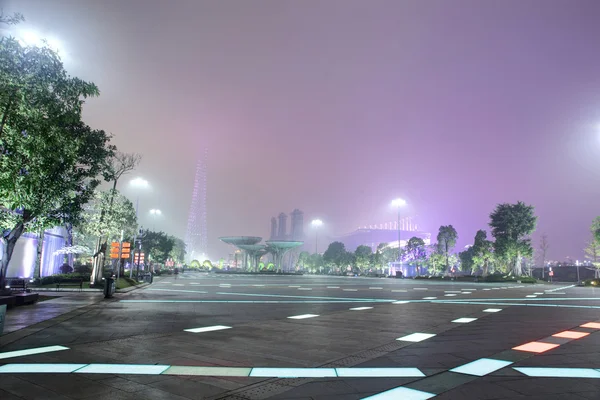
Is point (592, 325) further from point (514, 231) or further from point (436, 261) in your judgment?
point (436, 261)

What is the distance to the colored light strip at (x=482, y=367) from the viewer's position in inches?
235

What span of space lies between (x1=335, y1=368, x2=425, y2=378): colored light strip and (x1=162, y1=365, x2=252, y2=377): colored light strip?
144 cm

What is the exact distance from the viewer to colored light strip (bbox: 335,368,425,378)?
577 centimetres

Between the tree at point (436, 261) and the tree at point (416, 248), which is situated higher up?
the tree at point (416, 248)

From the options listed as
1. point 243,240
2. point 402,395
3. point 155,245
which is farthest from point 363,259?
point 402,395

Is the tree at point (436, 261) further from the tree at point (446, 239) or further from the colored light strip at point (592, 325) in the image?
the colored light strip at point (592, 325)

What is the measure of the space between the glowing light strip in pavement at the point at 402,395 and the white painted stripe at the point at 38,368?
443cm

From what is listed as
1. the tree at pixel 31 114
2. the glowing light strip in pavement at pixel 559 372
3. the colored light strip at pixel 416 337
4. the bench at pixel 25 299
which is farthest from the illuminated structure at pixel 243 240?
the glowing light strip in pavement at pixel 559 372

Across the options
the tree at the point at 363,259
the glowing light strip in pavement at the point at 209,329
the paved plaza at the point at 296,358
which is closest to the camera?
the paved plaza at the point at 296,358

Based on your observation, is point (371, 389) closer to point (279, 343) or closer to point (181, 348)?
point (279, 343)

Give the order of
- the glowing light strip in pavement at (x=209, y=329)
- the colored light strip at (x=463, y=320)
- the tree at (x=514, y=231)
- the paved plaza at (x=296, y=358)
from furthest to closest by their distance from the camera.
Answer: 1. the tree at (x=514, y=231)
2. the colored light strip at (x=463, y=320)
3. the glowing light strip in pavement at (x=209, y=329)
4. the paved plaza at (x=296, y=358)

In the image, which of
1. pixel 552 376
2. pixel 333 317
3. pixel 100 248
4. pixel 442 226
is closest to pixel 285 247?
pixel 442 226

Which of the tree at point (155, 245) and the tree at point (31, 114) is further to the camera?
the tree at point (155, 245)

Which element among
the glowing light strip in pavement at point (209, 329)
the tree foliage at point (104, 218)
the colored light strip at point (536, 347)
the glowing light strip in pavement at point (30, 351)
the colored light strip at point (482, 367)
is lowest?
the glowing light strip in pavement at point (209, 329)
